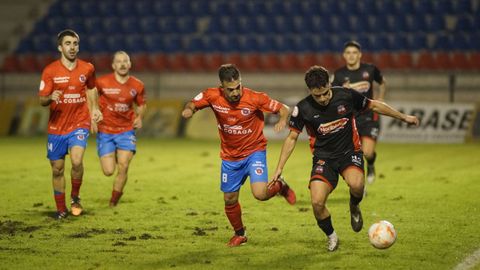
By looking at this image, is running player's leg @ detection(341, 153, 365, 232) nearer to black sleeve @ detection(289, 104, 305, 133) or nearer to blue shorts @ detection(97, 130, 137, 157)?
black sleeve @ detection(289, 104, 305, 133)

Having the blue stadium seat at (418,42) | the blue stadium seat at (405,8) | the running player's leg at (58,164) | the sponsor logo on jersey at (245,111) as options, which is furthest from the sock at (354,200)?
the blue stadium seat at (405,8)

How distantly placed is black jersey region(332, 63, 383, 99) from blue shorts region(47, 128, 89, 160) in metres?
3.95

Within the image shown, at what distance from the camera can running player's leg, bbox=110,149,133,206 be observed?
37.9ft

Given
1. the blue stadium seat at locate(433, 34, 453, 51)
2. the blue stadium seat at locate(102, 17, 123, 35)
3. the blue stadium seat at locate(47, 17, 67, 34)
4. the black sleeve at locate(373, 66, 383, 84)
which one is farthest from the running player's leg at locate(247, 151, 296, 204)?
the blue stadium seat at locate(47, 17, 67, 34)

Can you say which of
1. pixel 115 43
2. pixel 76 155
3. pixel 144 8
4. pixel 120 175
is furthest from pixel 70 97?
pixel 144 8

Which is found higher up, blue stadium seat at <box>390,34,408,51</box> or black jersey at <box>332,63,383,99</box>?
blue stadium seat at <box>390,34,408,51</box>

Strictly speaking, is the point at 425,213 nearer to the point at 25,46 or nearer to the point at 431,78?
the point at 431,78

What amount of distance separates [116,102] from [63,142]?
131 centimetres

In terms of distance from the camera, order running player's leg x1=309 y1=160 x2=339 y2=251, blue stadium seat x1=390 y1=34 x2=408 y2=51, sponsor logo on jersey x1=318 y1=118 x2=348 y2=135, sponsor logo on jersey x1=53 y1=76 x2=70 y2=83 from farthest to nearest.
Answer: blue stadium seat x1=390 y1=34 x2=408 y2=51
sponsor logo on jersey x1=53 y1=76 x2=70 y2=83
sponsor logo on jersey x1=318 y1=118 x2=348 y2=135
running player's leg x1=309 y1=160 x2=339 y2=251

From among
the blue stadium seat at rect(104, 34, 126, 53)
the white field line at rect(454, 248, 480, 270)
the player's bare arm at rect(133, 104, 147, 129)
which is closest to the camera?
the white field line at rect(454, 248, 480, 270)

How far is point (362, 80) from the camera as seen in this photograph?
12.7 metres

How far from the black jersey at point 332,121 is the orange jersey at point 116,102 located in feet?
12.6

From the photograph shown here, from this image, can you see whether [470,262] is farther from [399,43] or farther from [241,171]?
[399,43]

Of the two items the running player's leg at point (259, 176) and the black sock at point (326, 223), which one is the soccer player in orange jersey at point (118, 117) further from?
the black sock at point (326, 223)
